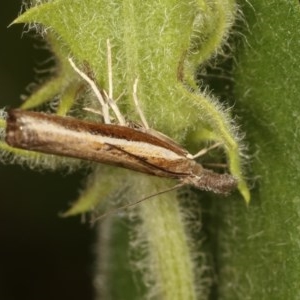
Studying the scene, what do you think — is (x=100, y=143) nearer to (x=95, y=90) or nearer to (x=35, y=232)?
(x=95, y=90)

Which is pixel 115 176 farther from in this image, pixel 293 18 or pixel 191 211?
pixel 293 18

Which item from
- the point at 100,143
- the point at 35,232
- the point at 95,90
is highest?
the point at 35,232

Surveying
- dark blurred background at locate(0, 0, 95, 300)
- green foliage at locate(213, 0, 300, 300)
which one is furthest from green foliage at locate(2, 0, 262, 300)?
dark blurred background at locate(0, 0, 95, 300)

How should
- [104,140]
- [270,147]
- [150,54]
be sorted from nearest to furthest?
[150,54] → [104,140] → [270,147]

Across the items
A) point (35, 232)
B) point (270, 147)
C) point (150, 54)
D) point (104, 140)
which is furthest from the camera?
point (35, 232)

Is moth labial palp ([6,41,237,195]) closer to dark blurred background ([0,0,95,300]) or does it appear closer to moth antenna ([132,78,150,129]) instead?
moth antenna ([132,78,150,129])

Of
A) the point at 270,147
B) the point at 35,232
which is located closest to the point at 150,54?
the point at 270,147

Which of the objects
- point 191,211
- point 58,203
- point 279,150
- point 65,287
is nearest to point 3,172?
point 58,203

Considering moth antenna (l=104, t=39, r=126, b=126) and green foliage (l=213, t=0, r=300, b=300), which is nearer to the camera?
moth antenna (l=104, t=39, r=126, b=126)
